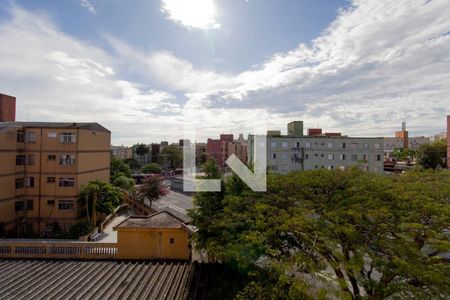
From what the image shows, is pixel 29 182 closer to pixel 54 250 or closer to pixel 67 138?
pixel 67 138

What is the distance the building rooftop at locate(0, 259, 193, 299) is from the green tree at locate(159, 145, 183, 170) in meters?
45.2

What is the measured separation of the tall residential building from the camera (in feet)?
88.8

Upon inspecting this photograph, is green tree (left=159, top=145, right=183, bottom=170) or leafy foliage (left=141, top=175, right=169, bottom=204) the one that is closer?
leafy foliage (left=141, top=175, right=169, bottom=204)

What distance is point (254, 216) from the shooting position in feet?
24.7

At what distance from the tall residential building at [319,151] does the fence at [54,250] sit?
19784 millimetres

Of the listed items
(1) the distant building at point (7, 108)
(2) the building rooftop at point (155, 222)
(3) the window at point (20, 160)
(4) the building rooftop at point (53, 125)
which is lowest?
(2) the building rooftop at point (155, 222)

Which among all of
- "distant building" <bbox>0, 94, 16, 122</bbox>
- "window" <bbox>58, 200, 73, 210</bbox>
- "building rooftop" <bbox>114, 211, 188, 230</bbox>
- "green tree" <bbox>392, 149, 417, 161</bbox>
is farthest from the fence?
"green tree" <bbox>392, 149, 417, 161</bbox>

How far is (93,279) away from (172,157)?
47.4 metres

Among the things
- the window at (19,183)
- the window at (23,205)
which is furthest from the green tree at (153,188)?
the window at (19,183)

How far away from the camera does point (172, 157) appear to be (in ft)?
178

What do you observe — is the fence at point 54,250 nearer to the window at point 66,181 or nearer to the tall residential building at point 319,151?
the window at point 66,181

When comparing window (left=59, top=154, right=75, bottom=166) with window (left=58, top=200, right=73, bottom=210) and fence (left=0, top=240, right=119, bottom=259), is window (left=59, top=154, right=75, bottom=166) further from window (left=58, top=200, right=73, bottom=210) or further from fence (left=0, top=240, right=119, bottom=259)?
fence (left=0, top=240, right=119, bottom=259)

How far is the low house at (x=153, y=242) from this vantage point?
9141mm

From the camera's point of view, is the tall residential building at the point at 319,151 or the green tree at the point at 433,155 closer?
the tall residential building at the point at 319,151
